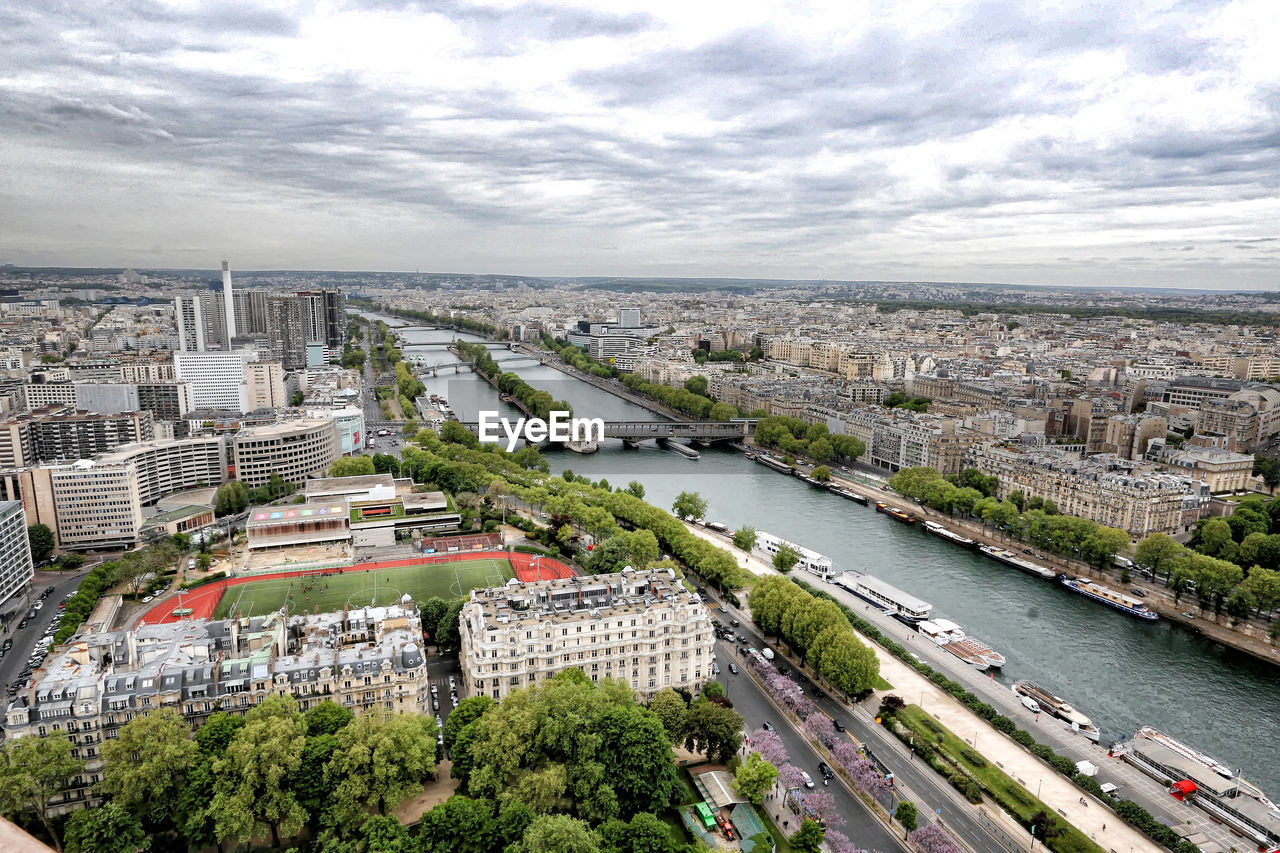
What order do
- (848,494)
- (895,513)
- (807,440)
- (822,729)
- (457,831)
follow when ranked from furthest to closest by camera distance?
(807,440), (848,494), (895,513), (822,729), (457,831)

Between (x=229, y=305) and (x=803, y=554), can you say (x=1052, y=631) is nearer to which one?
(x=803, y=554)

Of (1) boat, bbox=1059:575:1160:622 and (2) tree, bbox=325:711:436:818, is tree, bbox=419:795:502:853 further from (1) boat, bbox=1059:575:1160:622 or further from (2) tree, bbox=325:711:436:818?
(1) boat, bbox=1059:575:1160:622

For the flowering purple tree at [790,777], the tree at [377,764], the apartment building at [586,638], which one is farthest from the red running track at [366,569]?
the flowering purple tree at [790,777]

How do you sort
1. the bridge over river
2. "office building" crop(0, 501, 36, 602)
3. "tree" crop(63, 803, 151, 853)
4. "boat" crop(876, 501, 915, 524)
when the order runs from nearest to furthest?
"tree" crop(63, 803, 151, 853), "office building" crop(0, 501, 36, 602), "boat" crop(876, 501, 915, 524), the bridge over river

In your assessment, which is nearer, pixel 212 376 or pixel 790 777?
pixel 790 777

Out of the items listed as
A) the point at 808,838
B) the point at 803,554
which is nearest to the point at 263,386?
the point at 803,554

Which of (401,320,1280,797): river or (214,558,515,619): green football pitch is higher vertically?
(214,558,515,619): green football pitch

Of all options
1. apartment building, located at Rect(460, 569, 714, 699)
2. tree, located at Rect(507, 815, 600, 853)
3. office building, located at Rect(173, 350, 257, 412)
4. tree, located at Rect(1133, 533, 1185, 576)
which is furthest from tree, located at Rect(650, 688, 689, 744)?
office building, located at Rect(173, 350, 257, 412)

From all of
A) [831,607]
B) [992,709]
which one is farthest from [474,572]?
[992,709]

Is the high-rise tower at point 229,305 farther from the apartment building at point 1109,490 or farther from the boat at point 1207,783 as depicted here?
the boat at point 1207,783
